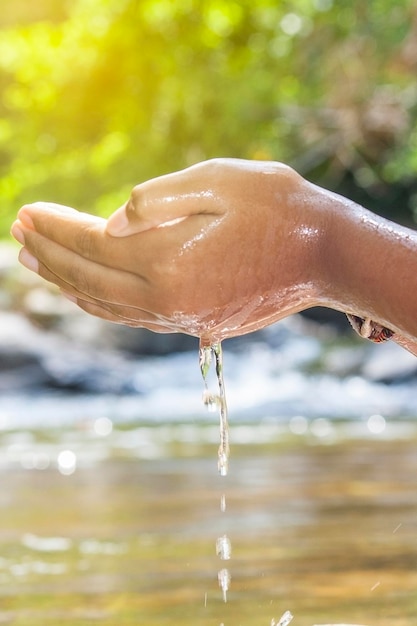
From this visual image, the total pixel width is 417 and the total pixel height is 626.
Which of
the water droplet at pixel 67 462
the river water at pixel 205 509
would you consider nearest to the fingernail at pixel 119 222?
the river water at pixel 205 509

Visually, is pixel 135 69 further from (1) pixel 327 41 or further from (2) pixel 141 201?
(2) pixel 141 201

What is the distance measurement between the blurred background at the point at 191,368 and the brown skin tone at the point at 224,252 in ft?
4.14

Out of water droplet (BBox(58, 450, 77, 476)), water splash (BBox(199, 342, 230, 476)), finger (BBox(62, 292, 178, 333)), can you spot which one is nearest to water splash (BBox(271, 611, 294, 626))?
water splash (BBox(199, 342, 230, 476))

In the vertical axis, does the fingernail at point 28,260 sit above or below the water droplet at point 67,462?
below

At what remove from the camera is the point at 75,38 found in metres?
23.4

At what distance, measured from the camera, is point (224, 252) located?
1757 millimetres

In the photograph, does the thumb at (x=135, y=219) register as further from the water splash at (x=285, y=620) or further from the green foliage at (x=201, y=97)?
the green foliage at (x=201, y=97)

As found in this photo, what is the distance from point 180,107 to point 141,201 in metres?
20.2

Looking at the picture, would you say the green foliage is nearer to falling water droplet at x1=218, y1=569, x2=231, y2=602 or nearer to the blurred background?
the blurred background

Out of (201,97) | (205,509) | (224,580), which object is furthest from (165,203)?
(201,97)

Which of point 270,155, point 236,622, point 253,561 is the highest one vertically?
point 270,155

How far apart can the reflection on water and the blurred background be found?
1 cm

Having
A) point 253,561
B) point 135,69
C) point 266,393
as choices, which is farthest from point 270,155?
point 253,561

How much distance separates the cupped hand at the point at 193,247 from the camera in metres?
1.71
